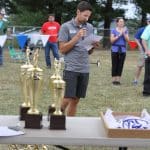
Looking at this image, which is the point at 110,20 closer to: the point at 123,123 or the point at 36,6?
the point at 36,6

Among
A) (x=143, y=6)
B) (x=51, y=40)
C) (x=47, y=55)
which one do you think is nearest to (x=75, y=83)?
(x=47, y=55)

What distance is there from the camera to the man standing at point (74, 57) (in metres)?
5.73

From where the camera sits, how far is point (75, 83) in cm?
599

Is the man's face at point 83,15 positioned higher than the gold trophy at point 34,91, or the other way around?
the man's face at point 83,15

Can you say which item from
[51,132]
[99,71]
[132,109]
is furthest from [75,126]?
[99,71]

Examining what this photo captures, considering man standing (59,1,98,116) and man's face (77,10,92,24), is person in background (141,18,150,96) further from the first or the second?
man's face (77,10,92,24)

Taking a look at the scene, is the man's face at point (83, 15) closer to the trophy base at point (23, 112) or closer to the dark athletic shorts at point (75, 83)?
the dark athletic shorts at point (75, 83)

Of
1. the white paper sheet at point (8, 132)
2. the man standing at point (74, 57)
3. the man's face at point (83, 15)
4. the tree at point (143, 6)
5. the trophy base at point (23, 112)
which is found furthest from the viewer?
the tree at point (143, 6)

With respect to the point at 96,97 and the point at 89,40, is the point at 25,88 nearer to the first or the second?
the point at 89,40

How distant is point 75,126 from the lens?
3.73 meters

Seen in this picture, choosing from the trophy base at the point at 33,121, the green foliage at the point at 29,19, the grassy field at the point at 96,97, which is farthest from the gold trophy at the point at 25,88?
the green foliage at the point at 29,19

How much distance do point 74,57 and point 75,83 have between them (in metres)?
0.30

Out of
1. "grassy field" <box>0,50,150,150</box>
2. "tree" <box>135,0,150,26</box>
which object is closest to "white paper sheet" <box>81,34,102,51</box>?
"grassy field" <box>0,50,150,150</box>

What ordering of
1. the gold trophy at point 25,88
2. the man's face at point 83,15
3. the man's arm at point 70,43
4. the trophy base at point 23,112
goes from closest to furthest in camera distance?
the gold trophy at point 25,88
the trophy base at point 23,112
the man's arm at point 70,43
the man's face at point 83,15
